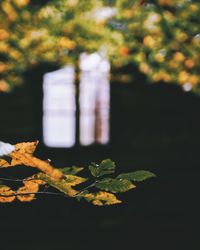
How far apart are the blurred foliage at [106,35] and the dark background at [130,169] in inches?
26.9

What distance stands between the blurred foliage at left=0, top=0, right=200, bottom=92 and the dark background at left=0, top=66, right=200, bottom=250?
68cm

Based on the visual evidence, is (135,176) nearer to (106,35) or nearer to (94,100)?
(106,35)

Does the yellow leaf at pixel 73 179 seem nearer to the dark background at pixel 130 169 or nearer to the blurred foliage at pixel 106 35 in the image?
the blurred foliage at pixel 106 35

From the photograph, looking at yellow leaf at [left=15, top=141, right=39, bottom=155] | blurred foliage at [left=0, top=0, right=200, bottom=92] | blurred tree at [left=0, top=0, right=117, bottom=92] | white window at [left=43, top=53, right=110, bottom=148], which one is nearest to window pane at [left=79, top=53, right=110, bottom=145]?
white window at [left=43, top=53, right=110, bottom=148]

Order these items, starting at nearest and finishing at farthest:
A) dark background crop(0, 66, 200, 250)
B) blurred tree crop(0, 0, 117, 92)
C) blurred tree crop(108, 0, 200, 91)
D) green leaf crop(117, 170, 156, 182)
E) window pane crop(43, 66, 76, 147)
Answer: green leaf crop(117, 170, 156, 182) → blurred tree crop(0, 0, 117, 92) → blurred tree crop(108, 0, 200, 91) → dark background crop(0, 66, 200, 250) → window pane crop(43, 66, 76, 147)

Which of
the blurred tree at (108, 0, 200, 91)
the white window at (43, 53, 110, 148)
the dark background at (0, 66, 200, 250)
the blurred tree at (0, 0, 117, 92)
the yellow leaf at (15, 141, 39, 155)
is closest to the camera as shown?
the yellow leaf at (15, 141, 39, 155)

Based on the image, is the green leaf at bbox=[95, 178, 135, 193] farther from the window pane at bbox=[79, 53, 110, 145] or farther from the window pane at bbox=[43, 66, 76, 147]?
the window pane at bbox=[43, 66, 76, 147]

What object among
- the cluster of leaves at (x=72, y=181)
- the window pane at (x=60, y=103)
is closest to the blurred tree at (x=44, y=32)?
the window pane at (x=60, y=103)

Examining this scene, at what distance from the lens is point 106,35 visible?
574 cm

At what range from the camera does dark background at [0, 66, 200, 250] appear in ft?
22.7

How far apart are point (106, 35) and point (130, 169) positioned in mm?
2212

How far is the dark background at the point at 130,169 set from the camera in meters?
6.91

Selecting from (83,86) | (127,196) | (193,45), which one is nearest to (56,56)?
(83,86)

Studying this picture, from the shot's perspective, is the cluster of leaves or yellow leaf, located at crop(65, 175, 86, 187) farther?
yellow leaf, located at crop(65, 175, 86, 187)
